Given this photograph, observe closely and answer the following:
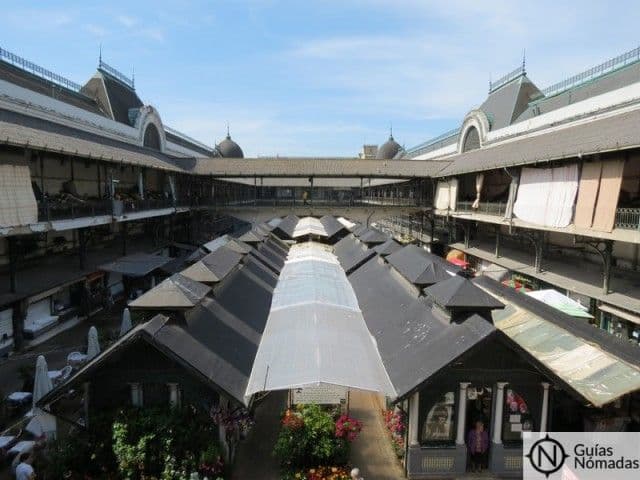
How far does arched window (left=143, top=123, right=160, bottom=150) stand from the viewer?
126ft

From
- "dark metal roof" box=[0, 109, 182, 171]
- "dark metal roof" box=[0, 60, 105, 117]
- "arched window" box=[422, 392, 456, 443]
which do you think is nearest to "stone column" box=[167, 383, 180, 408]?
"arched window" box=[422, 392, 456, 443]

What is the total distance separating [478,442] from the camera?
8.67m

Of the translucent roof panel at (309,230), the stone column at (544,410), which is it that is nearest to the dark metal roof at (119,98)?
the translucent roof panel at (309,230)

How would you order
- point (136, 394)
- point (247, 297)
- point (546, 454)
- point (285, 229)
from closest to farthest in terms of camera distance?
point (136, 394) < point (546, 454) < point (247, 297) < point (285, 229)

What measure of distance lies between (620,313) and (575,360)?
756 cm

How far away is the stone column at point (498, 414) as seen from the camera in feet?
27.7

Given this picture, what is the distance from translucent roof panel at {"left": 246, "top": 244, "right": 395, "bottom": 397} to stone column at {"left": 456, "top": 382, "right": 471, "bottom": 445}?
1.33m

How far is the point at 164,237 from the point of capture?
115 feet

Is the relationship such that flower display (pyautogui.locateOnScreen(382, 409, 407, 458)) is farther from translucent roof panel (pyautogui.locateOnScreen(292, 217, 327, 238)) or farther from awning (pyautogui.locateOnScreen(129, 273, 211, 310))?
translucent roof panel (pyautogui.locateOnScreen(292, 217, 327, 238))

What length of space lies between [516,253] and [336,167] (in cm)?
1701

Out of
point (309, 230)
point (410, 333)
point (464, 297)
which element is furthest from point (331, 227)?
point (464, 297)

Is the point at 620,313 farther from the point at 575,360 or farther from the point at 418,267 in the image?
the point at 418,267

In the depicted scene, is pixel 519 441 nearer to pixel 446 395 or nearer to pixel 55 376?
pixel 446 395

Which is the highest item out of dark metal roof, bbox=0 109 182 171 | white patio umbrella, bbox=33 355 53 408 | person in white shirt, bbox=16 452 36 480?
dark metal roof, bbox=0 109 182 171
